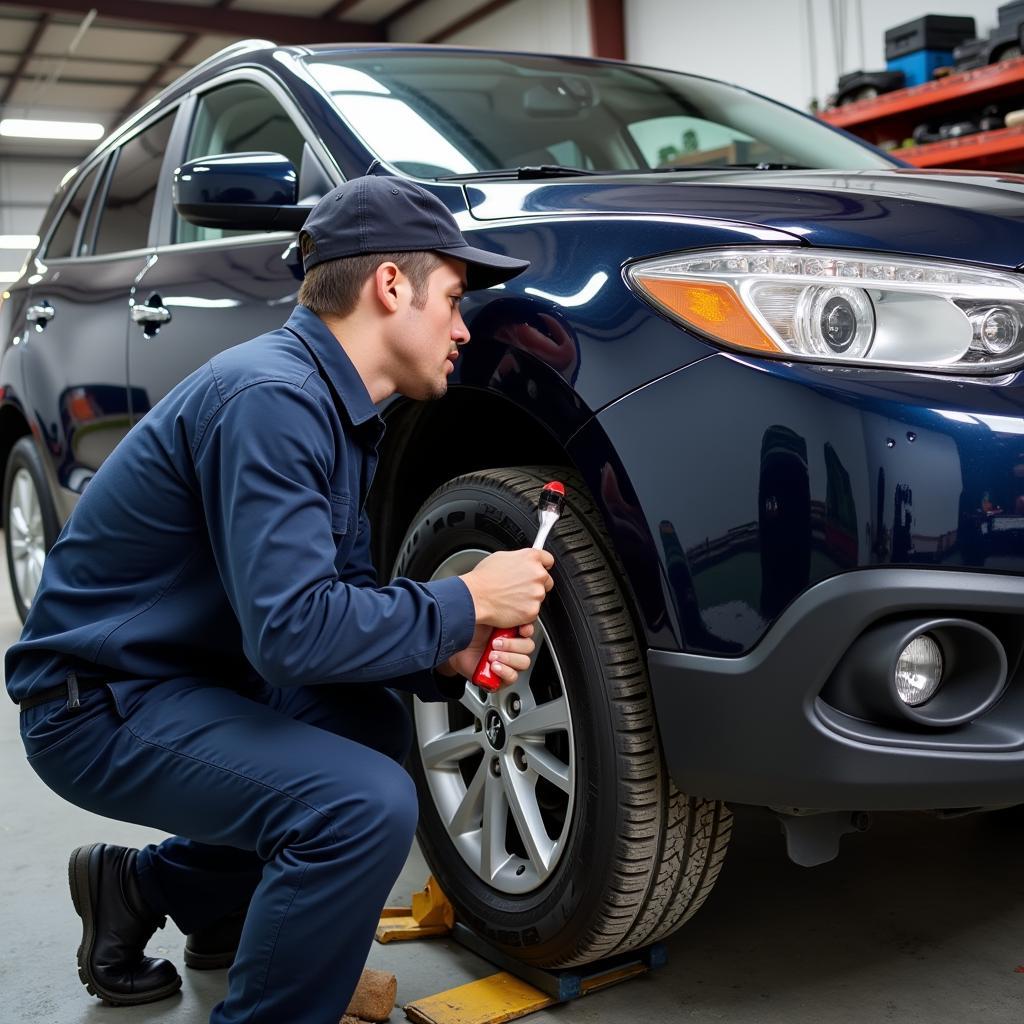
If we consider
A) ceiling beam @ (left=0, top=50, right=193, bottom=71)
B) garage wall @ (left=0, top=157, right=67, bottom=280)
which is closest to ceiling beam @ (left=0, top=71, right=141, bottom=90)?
ceiling beam @ (left=0, top=50, right=193, bottom=71)

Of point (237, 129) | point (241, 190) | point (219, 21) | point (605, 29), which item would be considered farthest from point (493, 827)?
point (219, 21)

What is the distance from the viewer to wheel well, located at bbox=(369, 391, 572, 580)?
1979mm

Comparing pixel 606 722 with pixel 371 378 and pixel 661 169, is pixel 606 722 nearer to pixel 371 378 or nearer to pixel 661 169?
pixel 371 378

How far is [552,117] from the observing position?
2660 millimetres

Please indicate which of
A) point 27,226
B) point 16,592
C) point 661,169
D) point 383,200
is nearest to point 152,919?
point 383,200

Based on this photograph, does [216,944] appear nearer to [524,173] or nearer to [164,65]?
[524,173]

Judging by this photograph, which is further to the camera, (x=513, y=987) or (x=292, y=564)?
(x=513, y=987)

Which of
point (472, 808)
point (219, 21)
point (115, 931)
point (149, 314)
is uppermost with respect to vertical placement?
point (219, 21)

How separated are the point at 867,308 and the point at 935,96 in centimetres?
521

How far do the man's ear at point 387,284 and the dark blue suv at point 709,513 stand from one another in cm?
→ 20

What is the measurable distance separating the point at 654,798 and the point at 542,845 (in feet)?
0.70

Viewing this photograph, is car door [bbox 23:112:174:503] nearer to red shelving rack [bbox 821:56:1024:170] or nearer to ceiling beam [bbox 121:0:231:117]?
red shelving rack [bbox 821:56:1024:170]

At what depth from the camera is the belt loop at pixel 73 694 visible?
1569mm

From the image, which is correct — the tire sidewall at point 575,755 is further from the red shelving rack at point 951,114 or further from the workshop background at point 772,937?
the red shelving rack at point 951,114
